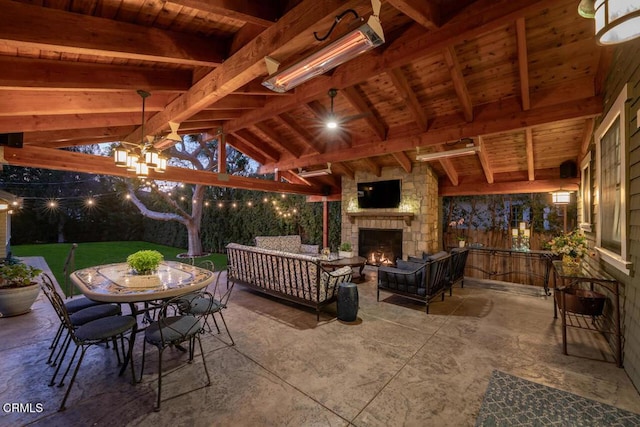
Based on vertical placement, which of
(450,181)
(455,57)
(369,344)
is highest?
(455,57)

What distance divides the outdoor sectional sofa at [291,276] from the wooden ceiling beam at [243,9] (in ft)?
9.44

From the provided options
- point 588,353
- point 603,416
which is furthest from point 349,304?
point 588,353

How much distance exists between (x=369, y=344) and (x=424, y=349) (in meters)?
0.64

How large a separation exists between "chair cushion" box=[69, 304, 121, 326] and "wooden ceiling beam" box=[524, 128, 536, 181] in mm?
6947

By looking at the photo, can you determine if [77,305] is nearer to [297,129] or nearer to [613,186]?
[297,129]

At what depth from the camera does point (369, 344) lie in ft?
10.7

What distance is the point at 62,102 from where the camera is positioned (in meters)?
2.98

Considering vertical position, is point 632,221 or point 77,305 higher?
point 632,221

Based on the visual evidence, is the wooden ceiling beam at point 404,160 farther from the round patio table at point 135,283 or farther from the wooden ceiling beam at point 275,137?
the round patio table at point 135,283

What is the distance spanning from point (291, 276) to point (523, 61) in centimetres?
433

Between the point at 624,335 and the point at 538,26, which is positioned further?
the point at 538,26

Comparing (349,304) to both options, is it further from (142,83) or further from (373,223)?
(373,223)

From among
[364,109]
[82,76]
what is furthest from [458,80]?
[82,76]

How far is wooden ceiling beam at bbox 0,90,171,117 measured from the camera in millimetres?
2797
